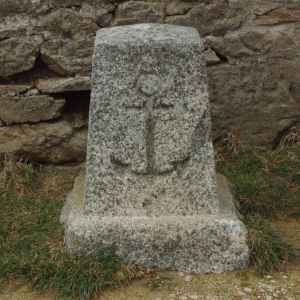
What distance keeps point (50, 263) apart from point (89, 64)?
1.80 m

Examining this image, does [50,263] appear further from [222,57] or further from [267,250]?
[222,57]

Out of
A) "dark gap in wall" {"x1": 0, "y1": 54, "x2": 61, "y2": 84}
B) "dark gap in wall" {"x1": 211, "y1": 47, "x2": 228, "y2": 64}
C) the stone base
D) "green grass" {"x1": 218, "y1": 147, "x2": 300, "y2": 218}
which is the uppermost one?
"dark gap in wall" {"x1": 211, "y1": 47, "x2": 228, "y2": 64}

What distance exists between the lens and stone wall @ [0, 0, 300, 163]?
4133 millimetres

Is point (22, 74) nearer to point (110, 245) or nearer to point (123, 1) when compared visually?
point (123, 1)

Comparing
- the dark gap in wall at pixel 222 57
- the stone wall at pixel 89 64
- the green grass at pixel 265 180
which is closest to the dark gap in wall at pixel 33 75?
the stone wall at pixel 89 64

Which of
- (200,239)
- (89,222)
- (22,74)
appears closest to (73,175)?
(22,74)

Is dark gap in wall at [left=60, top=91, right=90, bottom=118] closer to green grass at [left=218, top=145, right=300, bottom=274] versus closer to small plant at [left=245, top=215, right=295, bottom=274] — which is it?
green grass at [left=218, top=145, right=300, bottom=274]

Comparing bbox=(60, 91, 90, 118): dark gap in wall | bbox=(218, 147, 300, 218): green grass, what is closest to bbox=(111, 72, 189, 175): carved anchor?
bbox=(218, 147, 300, 218): green grass

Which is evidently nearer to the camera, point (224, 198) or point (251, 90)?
point (224, 198)

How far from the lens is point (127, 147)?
3.00m

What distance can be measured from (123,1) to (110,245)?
6.58 ft

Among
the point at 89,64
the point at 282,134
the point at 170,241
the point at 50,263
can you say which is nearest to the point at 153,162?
the point at 170,241

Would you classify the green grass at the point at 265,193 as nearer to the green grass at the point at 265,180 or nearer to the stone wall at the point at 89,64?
the green grass at the point at 265,180

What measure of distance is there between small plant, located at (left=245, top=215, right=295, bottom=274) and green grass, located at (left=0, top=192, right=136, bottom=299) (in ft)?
2.35
